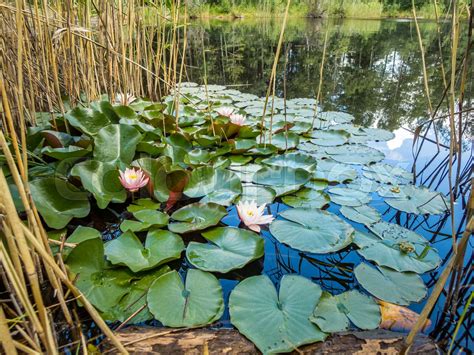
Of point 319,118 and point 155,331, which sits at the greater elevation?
point 319,118

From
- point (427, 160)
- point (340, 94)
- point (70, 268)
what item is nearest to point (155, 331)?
point (70, 268)

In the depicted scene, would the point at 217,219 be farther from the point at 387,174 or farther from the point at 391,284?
the point at 387,174

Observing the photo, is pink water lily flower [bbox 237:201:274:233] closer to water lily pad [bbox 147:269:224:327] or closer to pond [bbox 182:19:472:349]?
pond [bbox 182:19:472:349]

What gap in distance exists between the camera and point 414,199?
1515mm

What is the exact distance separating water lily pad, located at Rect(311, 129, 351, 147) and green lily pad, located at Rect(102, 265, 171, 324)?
159 cm

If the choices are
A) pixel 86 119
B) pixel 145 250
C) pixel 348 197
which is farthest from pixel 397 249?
pixel 86 119

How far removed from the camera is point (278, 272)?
1.10 metres

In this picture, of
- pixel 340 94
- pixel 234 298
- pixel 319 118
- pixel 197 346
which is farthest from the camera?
pixel 340 94

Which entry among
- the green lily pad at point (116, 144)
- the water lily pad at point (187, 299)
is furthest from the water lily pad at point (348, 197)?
the green lily pad at point (116, 144)

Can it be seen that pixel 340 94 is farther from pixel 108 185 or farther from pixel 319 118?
pixel 108 185

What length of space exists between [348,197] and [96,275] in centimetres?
118

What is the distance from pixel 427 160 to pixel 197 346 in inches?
78.6

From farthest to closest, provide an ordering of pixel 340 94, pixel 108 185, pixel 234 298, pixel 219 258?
pixel 340 94 < pixel 108 185 < pixel 219 258 < pixel 234 298

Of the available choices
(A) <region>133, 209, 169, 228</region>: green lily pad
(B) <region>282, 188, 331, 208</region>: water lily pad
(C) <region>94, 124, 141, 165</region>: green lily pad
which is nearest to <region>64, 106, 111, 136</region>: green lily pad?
(C) <region>94, 124, 141, 165</region>: green lily pad
